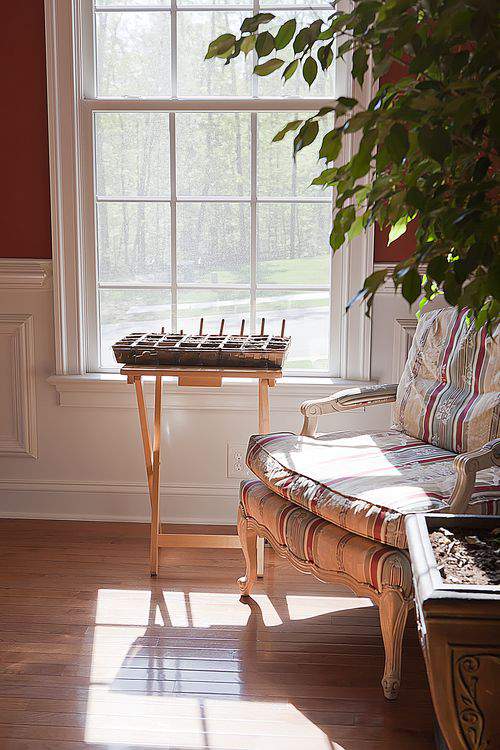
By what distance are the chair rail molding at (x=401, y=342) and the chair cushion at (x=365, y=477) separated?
1.89 ft

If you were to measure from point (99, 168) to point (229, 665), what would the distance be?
2217mm

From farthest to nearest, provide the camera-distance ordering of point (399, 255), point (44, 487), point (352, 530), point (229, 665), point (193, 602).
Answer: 1. point (44, 487)
2. point (399, 255)
3. point (193, 602)
4. point (229, 665)
5. point (352, 530)

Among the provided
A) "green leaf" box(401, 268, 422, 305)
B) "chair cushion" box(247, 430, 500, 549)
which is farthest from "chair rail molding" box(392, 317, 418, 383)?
"green leaf" box(401, 268, 422, 305)

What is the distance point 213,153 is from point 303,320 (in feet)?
2.73

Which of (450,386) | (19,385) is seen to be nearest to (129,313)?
(19,385)

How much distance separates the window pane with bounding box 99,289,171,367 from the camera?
3893 millimetres

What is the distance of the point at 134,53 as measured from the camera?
3.73 meters

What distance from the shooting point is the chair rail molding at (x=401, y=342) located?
3721mm

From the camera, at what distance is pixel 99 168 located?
150 inches

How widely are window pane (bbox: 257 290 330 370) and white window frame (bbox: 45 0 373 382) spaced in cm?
4

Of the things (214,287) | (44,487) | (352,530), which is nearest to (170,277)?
(214,287)

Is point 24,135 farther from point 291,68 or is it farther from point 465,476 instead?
point 291,68

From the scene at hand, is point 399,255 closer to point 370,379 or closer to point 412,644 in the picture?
point 370,379

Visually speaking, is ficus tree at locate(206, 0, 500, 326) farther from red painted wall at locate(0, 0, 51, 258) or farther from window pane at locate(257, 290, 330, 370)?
red painted wall at locate(0, 0, 51, 258)
